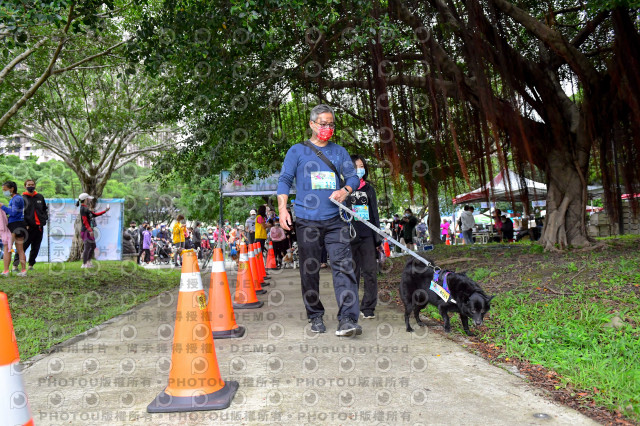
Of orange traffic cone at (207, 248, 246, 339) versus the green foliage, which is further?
the green foliage

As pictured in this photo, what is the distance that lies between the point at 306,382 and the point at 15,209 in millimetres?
7870

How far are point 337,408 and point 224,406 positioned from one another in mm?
566

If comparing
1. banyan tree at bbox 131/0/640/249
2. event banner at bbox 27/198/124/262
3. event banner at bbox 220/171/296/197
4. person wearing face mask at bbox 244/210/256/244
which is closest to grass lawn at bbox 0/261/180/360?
banyan tree at bbox 131/0/640/249

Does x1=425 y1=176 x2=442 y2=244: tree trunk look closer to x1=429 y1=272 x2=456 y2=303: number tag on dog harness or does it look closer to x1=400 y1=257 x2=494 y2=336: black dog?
x1=400 y1=257 x2=494 y2=336: black dog

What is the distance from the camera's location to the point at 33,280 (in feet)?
26.4

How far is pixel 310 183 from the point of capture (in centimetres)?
414

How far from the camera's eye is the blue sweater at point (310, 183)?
412 centimetres

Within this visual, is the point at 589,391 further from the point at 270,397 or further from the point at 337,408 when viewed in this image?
the point at 270,397

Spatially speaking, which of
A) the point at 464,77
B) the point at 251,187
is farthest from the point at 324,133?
the point at 251,187

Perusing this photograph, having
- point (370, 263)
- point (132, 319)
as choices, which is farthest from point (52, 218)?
point (370, 263)

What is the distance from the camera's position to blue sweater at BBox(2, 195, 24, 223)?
8.54 m

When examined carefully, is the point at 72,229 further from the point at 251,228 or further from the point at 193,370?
the point at 193,370

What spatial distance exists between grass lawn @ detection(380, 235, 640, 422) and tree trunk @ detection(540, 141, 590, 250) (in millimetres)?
1853

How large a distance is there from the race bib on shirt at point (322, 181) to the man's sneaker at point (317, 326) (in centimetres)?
112
